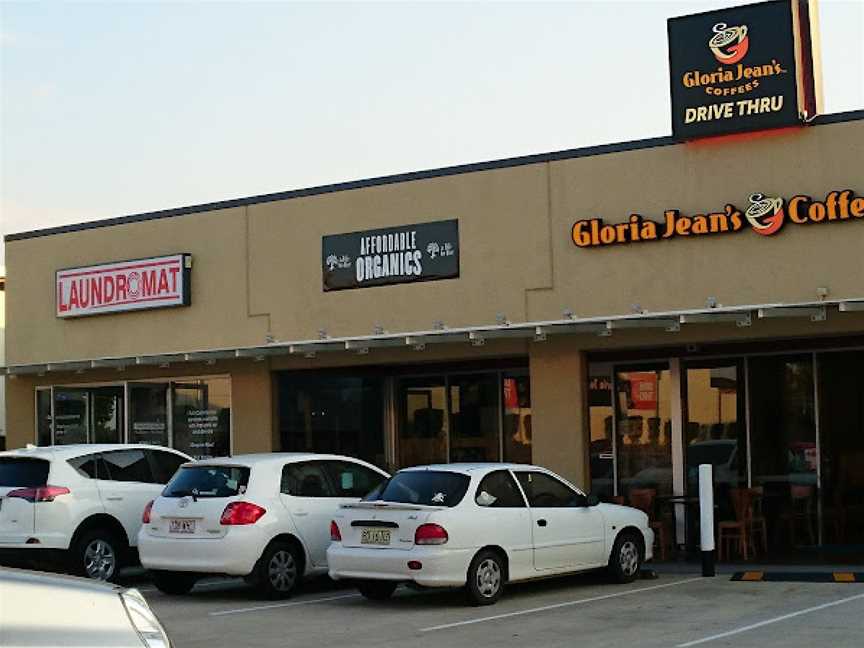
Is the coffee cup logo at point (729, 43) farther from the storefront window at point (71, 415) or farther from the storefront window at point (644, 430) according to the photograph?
the storefront window at point (71, 415)

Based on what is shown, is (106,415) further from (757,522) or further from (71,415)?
(757,522)

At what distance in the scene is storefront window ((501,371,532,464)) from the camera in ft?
70.2

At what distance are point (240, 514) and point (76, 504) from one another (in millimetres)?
2440

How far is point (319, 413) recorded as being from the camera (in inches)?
861

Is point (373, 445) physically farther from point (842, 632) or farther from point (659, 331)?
point (842, 632)

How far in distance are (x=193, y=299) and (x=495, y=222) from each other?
591 centimetres

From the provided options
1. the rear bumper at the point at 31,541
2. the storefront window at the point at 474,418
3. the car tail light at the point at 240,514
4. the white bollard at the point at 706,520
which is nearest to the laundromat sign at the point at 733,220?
the white bollard at the point at 706,520

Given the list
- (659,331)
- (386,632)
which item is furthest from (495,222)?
(386,632)

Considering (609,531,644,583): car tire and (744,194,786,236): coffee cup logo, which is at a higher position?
(744,194,786,236): coffee cup logo

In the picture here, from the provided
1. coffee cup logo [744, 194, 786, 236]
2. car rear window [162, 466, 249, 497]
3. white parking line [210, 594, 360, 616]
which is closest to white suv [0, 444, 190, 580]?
car rear window [162, 466, 249, 497]

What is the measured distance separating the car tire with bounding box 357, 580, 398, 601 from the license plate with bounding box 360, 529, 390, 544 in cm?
73

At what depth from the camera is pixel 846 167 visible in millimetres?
16594

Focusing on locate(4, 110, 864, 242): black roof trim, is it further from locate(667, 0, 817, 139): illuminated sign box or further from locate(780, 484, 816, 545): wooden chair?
locate(780, 484, 816, 545): wooden chair

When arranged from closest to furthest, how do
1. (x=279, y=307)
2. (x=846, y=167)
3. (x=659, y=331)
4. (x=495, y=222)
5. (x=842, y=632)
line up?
1. (x=842, y=632)
2. (x=846, y=167)
3. (x=659, y=331)
4. (x=495, y=222)
5. (x=279, y=307)
